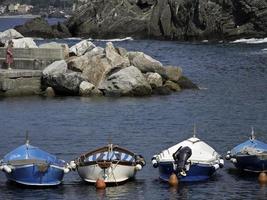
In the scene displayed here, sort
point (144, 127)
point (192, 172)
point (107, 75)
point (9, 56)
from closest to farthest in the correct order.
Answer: point (192, 172)
point (144, 127)
point (107, 75)
point (9, 56)

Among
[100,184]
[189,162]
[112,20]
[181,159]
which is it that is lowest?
[100,184]

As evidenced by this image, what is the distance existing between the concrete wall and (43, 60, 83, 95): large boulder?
2.23 m

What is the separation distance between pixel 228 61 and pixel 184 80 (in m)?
31.4

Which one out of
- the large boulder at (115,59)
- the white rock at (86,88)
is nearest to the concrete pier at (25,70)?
the white rock at (86,88)

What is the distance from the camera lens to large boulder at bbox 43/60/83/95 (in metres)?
50.9

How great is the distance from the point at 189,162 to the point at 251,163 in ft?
8.87

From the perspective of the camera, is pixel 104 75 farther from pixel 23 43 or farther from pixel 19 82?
pixel 23 43

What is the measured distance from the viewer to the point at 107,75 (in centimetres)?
5272

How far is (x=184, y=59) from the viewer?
93.2m

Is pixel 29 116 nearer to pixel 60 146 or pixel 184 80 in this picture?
pixel 60 146

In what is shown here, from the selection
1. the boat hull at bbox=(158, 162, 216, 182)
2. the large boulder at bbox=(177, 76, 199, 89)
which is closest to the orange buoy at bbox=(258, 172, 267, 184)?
the boat hull at bbox=(158, 162, 216, 182)

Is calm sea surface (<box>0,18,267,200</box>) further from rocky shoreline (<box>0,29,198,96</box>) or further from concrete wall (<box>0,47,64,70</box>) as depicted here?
concrete wall (<box>0,47,64,70</box>)

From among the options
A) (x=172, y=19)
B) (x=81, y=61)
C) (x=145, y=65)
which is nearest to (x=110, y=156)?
(x=81, y=61)

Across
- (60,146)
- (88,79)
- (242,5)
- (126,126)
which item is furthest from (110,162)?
(242,5)
